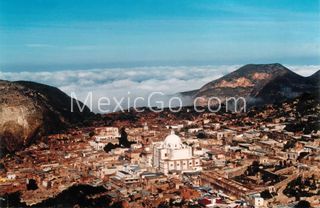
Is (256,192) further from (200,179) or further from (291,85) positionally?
(291,85)

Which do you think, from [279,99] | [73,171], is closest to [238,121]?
[279,99]

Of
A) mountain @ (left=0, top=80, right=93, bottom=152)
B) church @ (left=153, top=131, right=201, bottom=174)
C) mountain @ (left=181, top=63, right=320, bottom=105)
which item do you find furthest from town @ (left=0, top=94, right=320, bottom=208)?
mountain @ (left=181, top=63, right=320, bottom=105)

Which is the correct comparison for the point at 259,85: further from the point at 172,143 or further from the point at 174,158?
the point at 174,158

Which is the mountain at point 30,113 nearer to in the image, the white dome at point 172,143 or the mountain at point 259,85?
the white dome at point 172,143

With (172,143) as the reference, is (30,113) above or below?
above

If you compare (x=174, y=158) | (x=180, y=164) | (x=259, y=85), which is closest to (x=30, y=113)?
(x=174, y=158)

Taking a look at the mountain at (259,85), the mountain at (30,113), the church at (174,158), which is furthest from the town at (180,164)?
the mountain at (259,85)
